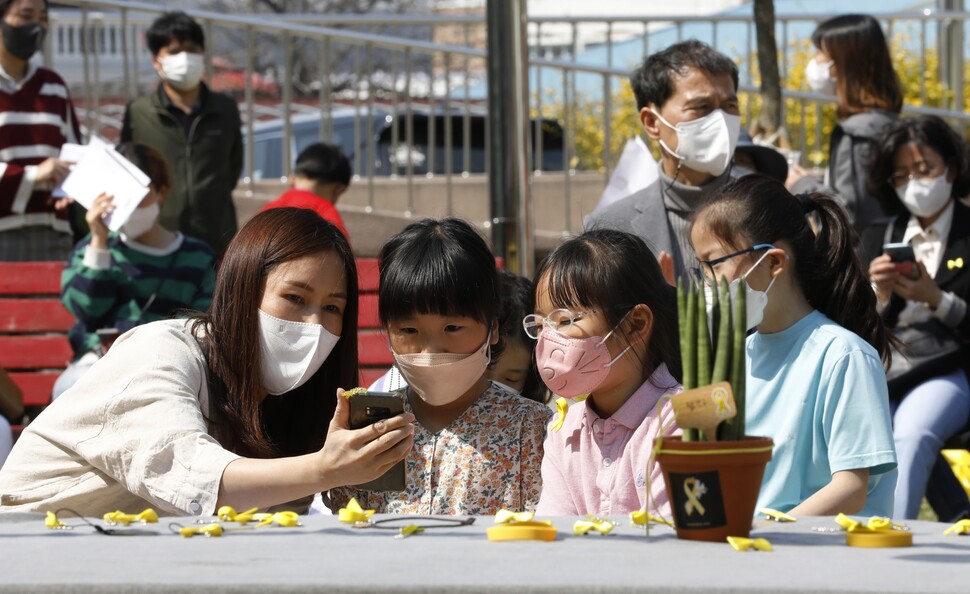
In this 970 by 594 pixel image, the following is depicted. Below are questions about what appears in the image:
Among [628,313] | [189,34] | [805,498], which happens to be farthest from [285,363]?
[189,34]

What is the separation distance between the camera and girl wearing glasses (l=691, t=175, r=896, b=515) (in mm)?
3055

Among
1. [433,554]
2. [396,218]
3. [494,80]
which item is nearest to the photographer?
[433,554]

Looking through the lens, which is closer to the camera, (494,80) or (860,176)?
(494,80)

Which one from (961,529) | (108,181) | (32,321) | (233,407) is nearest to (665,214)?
(233,407)

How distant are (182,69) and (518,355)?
3.48 m

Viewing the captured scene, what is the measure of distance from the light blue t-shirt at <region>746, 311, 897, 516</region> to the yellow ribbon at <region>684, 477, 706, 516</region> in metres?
1.00

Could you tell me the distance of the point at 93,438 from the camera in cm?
299

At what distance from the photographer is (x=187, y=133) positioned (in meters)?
7.41

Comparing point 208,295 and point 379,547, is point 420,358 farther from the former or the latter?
point 208,295

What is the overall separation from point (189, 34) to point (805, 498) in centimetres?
494

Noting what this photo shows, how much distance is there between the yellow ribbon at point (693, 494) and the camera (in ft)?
6.93

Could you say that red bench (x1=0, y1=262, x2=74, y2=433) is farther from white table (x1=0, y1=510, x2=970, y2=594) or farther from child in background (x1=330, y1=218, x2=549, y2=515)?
white table (x1=0, y1=510, x2=970, y2=594)

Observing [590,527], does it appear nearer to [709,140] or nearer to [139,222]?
[709,140]

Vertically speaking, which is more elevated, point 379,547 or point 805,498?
point 379,547
